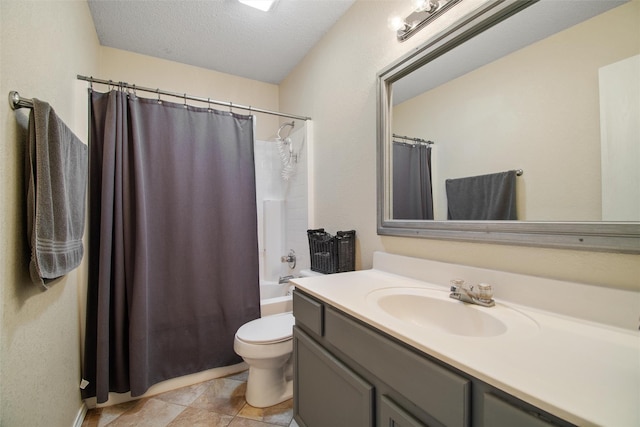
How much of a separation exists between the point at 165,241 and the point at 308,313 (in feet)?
4.00

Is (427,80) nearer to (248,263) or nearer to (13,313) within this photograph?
(248,263)

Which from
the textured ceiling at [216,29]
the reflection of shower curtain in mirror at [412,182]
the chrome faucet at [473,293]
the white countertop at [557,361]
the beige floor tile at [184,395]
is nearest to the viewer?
the white countertop at [557,361]

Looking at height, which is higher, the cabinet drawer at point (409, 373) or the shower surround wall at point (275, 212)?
the shower surround wall at point (275, 212)

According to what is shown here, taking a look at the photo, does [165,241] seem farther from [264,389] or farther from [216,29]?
[216,29]

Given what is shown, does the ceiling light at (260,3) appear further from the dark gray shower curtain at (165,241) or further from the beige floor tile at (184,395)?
the beige floor tile at (184,395)

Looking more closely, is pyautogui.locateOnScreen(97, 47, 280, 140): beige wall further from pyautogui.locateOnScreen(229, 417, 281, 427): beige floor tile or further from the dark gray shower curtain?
pyautogui.locateOnScreen(229, 417, 281, 427): beige floor tile

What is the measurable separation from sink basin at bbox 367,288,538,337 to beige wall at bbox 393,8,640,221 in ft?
1.17

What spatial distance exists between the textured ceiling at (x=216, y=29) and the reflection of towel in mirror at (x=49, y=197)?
1.26 metres

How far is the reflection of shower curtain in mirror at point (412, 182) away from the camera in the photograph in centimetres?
131

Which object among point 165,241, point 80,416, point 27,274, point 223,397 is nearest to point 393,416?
point 27,274

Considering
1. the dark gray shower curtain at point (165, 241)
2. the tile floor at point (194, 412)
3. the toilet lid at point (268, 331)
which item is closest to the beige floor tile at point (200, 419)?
the tile floor at point (194, 412)

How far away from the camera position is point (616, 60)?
2.44 ft

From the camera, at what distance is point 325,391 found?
41.1 inches

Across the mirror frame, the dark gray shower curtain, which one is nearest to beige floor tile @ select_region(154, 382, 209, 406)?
the dark gray shower curtain
